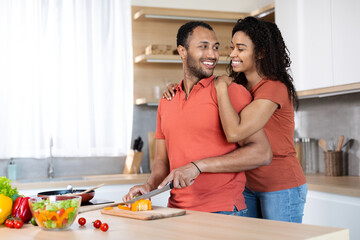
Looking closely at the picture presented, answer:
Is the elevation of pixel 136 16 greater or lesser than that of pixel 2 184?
greater

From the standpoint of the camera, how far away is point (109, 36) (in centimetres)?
431

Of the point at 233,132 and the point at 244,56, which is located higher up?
the point at 244,56

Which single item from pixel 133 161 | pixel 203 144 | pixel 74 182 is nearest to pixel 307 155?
pixel 133 161

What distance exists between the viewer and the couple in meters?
1.99

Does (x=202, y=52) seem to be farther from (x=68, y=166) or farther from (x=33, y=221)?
(x=68, y=166)

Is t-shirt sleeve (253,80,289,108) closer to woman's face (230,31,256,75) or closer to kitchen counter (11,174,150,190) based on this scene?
woman's face (230,31,256,75)

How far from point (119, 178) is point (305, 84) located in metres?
1.61

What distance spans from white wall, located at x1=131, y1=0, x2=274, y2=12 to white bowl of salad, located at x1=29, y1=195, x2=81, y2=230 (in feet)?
10.2

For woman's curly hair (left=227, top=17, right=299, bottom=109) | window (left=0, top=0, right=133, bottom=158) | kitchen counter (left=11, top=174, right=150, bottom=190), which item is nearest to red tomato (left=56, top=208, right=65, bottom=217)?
woman's curly hair (left=227, top=17, right=299, bottom=109)

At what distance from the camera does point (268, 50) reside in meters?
2.36

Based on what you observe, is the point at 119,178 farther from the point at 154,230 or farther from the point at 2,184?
the point at 154,230

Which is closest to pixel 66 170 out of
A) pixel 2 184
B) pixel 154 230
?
pixel 2 184

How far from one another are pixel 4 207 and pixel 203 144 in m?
0.80

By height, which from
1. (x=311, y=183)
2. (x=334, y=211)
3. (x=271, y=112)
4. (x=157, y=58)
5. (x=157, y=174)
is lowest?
(x=334, y=211)
